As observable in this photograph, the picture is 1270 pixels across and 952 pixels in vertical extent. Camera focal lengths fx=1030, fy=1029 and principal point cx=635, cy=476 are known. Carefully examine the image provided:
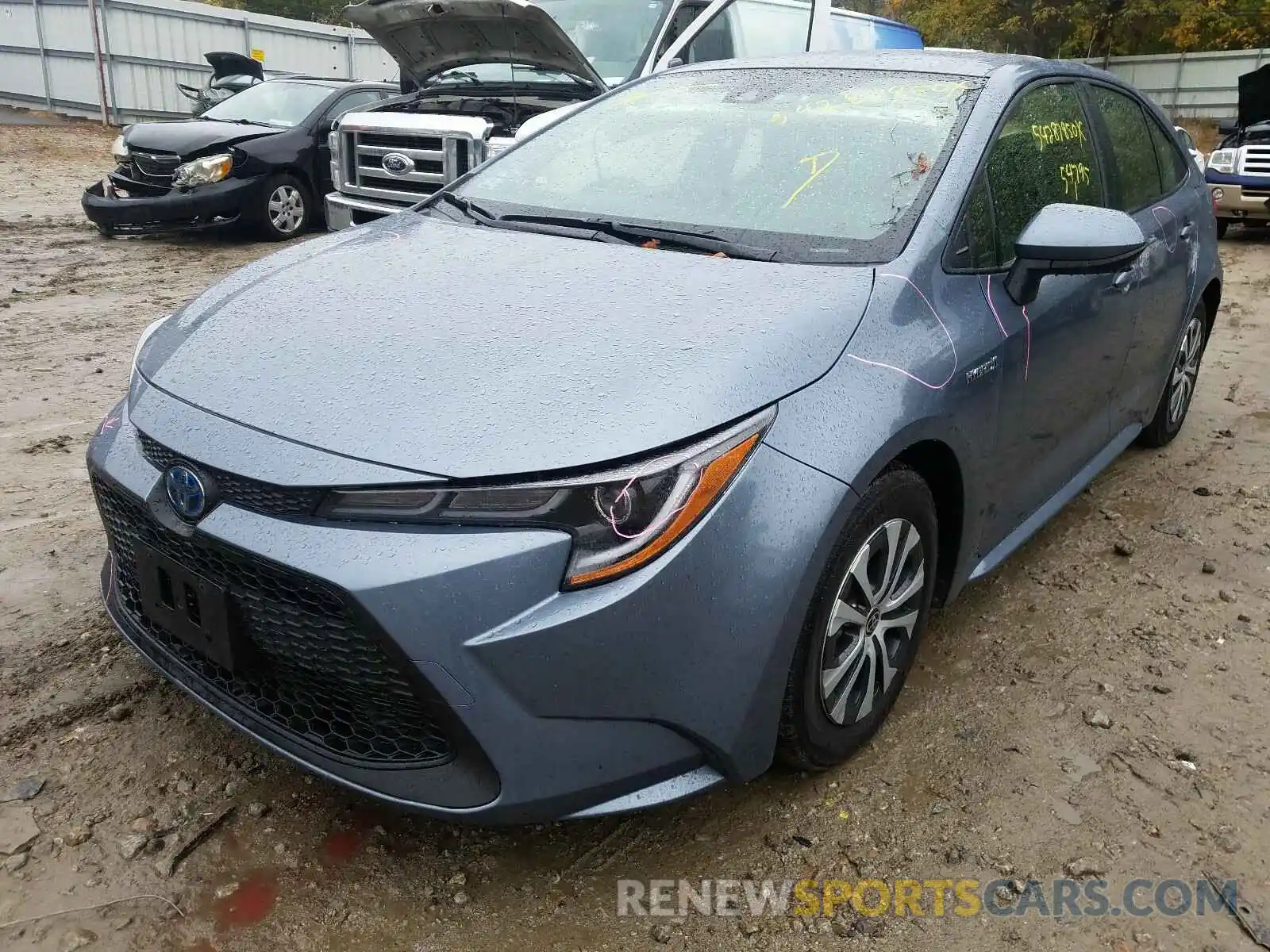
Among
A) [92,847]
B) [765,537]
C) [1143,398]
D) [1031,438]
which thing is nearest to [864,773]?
[765,537]

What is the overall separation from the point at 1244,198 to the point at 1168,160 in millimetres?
7653

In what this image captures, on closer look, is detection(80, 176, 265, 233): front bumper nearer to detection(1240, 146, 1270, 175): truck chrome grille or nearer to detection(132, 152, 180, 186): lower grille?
detection(132, 152, 180, 186): lower grille

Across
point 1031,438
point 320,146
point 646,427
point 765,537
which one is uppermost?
point 646,427

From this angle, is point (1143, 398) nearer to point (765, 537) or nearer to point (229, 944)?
point (765, 537)

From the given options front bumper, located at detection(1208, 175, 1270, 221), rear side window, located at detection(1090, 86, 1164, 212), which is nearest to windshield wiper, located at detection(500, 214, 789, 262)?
rear side window, located at detection(1090, 86, 1164, 212)

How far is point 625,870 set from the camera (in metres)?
2.13

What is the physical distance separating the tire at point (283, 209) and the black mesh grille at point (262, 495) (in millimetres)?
7792

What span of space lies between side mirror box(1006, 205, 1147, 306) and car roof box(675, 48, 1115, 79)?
0.60 meters

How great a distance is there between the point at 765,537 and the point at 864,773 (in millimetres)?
870

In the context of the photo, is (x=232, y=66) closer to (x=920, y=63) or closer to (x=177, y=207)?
(x=177, y=207)

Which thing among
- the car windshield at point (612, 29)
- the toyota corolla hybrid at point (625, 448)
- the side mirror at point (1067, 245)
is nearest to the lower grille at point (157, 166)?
the car windshield at point (612, 29)

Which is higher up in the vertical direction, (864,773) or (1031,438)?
(1031,438)

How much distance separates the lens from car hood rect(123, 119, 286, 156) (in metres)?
8.73

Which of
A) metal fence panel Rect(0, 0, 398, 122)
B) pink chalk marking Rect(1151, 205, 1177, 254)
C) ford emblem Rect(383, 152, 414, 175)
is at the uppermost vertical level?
pink chalk marking Rect(1151, 205, 1177, 254)
